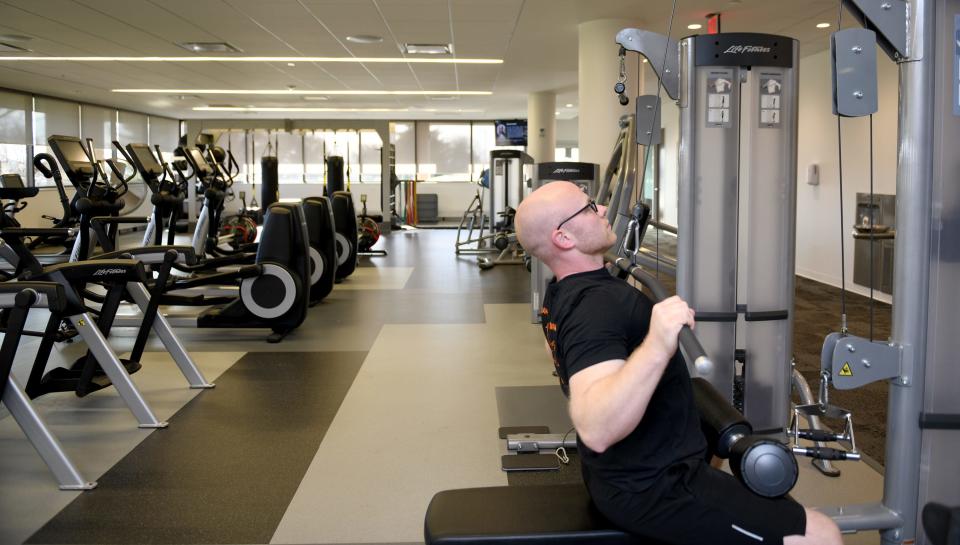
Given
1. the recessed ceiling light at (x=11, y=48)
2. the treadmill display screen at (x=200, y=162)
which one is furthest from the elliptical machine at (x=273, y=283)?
the recessed ceiling light at (x=11, y=48)

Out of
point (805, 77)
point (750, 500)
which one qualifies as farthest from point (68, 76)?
point (750, 500)

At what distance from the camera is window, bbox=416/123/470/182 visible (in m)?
19.4

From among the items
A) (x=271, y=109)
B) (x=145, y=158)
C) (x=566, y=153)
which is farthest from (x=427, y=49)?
(x=566, y=153)

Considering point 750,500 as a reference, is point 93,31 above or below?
above

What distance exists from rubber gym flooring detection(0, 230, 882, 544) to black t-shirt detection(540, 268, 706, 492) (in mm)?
1098

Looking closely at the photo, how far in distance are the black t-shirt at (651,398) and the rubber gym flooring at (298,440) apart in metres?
1.10

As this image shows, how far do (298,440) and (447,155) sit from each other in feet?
53.8

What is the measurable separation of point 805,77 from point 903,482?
25.5 feet

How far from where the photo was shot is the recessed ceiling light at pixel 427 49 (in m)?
8.52

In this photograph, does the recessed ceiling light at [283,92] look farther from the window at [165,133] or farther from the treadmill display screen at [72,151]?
the treadmill display screen at [72,151]

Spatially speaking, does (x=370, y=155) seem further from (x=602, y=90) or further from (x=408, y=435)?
(x=408, y=435)

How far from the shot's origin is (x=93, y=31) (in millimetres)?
7539

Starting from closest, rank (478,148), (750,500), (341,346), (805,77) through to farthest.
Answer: (750,500)
(341,346)
(805,77)
(478,148)

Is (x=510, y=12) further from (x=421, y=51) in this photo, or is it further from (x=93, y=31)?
(x=93, y=31)
